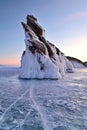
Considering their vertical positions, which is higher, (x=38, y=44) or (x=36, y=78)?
(x=38, y=44)

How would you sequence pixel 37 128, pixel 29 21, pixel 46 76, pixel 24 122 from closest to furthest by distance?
pixel 37 128 < pixel 24 122 < pixel 46 76 < pixel 29 21

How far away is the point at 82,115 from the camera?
596 cm

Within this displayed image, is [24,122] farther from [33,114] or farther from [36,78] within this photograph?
[36,78]

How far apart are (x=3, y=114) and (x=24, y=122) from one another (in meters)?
1.15

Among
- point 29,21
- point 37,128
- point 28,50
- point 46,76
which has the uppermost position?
point 29,21

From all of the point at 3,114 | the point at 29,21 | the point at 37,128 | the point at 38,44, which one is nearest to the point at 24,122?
the point at 37,128

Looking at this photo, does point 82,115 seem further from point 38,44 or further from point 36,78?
point 38,44

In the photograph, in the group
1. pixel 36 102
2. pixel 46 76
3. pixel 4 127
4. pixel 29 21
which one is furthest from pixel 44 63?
pixel 4 127

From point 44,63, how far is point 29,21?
836cm

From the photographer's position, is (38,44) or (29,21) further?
(29,21)

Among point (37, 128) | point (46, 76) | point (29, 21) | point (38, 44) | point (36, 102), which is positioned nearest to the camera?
point (37, 128)

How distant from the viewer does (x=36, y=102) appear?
26.2ft

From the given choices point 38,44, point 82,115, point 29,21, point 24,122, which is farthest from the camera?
point 29,21

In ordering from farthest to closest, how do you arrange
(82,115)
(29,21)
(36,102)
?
(29,21), (36,102), (82,115)
